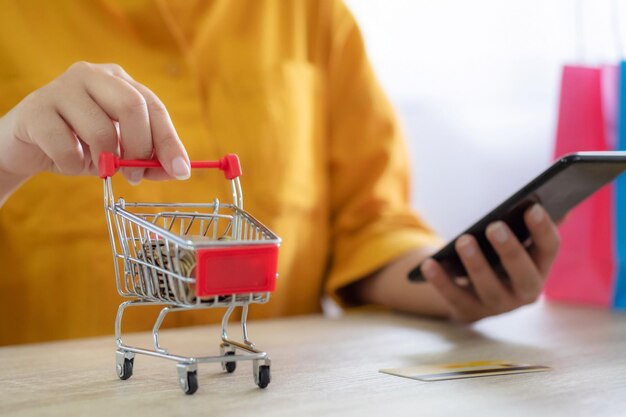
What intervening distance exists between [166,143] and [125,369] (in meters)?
0.20

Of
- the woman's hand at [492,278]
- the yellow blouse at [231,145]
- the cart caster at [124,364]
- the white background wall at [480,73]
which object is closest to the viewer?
the cart caster at [124,364]

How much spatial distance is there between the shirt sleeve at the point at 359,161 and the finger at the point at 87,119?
654mm

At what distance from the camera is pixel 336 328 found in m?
1.06

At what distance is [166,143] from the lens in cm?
73

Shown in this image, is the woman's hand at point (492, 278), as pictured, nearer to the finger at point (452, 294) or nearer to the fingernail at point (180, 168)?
the finger at point (452, 294)

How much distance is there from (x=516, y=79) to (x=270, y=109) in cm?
62

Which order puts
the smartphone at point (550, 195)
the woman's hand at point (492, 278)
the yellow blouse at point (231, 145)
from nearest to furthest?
the smartphone at point (550, 195)
the woman's hand at point (492, 278)
the yellow blouse at point (231, 145)

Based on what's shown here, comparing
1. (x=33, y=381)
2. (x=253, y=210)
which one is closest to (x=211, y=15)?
(x=253, y=210)

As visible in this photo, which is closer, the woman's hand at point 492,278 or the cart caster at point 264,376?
the cart caster at point 264,376

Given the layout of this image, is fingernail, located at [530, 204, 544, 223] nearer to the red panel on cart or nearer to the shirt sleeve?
the shirt sleeve

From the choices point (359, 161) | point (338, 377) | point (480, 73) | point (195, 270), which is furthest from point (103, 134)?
point (480, 73)

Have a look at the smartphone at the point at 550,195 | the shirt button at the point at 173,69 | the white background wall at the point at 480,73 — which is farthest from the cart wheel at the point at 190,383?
the white background wall at the point at 480,73

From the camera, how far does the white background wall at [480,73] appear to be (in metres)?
1.67

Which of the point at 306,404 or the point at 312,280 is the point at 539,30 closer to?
the point at 312,280
